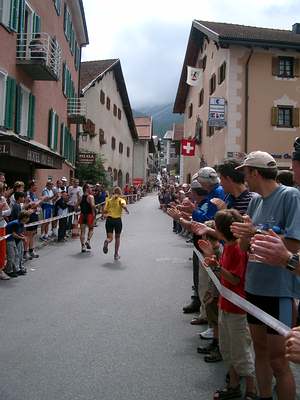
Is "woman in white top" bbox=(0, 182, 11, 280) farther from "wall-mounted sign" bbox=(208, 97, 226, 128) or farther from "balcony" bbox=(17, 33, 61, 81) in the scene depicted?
"wall-mounted sign" bbox=(208, 97, 226, 128)

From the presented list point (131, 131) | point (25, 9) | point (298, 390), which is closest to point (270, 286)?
point (298, 390)

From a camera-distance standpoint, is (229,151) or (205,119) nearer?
(229,151)

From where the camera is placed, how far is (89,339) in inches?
228

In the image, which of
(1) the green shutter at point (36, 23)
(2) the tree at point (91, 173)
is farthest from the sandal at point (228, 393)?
(2) the tree at point (91, 173)

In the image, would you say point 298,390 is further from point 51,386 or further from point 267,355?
point 51,386

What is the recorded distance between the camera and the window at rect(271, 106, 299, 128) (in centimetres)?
2467

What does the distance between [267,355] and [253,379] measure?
2.70ft

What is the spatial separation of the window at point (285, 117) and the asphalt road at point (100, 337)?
15.6 meters

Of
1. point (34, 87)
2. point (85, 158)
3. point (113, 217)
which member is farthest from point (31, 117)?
point (85, 158)

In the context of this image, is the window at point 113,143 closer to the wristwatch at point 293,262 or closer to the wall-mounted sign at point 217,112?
the wall-mounted sign at point 217,112

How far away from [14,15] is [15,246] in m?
A: 9.48

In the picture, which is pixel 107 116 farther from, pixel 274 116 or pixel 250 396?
pixel 250 396

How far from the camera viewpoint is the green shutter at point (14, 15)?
51.4 ft

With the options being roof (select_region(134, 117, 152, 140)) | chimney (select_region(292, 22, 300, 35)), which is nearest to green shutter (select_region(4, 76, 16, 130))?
chimney (select_region(292, 22, 300, 35))
